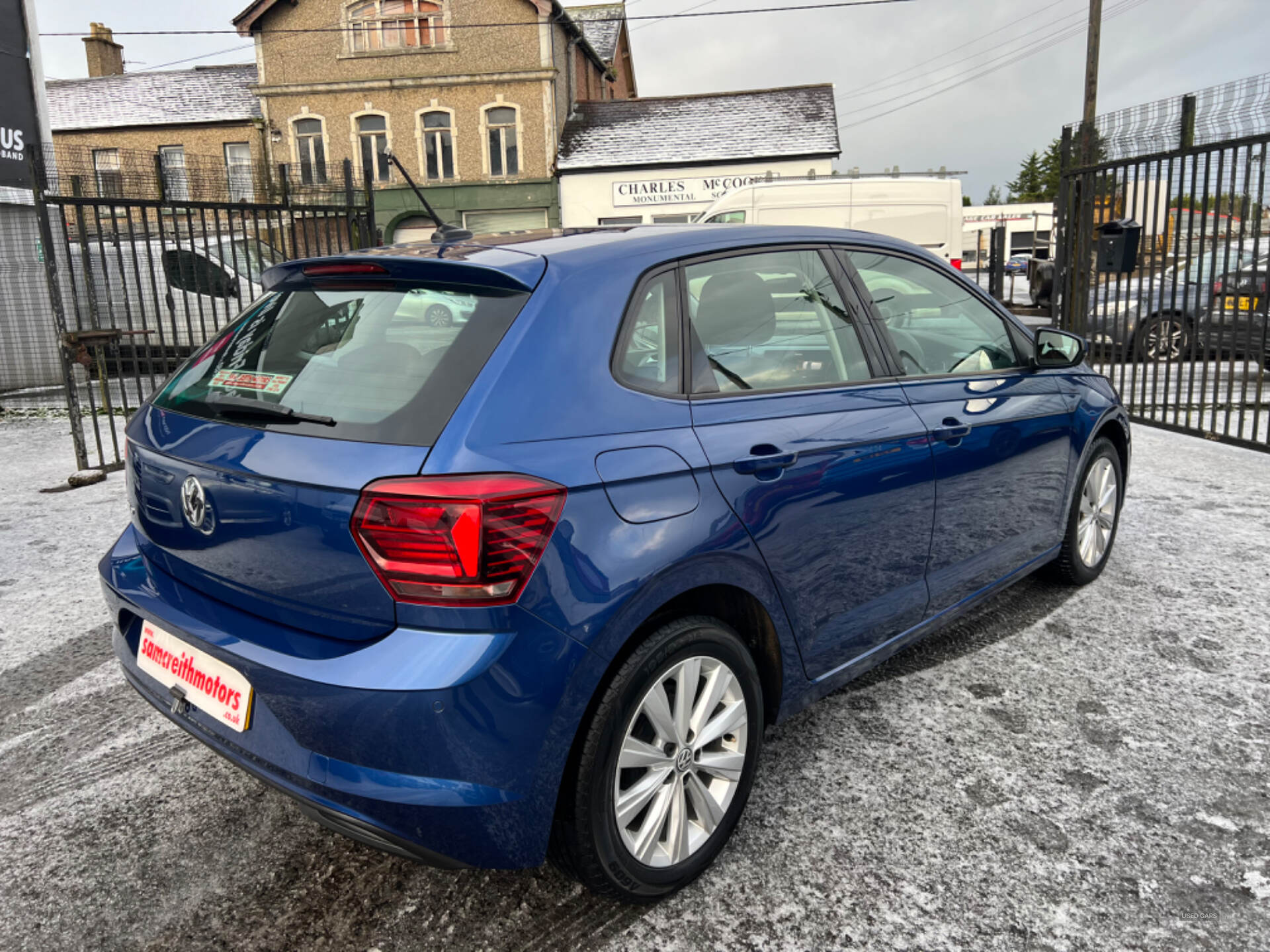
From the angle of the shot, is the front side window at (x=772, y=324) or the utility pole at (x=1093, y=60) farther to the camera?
the utility pole at (x=1093, y=60)

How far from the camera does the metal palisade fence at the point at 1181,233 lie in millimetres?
7023

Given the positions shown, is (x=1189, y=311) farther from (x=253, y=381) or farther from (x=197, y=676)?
(x=197, y=676)

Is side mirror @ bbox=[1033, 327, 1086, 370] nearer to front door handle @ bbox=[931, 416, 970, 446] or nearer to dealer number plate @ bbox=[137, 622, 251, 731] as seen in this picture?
front door handle @ bbox=[931, 416, 970, 446]

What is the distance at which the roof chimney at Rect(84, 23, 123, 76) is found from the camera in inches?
1535

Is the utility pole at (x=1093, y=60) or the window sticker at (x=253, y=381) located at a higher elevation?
the utility pole at (x=1093, y=60)

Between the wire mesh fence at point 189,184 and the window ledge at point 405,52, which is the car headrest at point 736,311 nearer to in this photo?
the wire mesh fence at point 189,184

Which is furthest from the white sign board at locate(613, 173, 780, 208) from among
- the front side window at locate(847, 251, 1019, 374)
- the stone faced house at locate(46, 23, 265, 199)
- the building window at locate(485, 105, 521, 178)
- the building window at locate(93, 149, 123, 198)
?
the front side window at locate(847, 251, 1019, 374)

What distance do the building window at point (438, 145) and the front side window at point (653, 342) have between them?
31.7 m

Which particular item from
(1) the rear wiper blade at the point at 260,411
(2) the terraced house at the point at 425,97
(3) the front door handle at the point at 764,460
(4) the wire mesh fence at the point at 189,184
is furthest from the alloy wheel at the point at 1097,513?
(2) the terraced house at the point at 425,97

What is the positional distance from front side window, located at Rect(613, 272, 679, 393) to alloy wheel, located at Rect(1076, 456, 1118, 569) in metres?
2.55

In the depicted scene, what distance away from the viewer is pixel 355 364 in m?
2.23

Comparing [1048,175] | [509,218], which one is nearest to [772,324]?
[509,218]

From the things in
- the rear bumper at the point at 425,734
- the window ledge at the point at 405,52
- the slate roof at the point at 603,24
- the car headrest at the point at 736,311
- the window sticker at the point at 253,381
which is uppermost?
the slate roof at the point at 603,24

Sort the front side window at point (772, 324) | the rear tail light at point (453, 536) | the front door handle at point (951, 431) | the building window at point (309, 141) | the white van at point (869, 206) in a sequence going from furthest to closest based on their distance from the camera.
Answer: the building window at point (309, 141), the white van at point (869, 206), the front door handle at point (951, 431), the front side window at point (772, 324), the rear tail light at point (453, 536)
